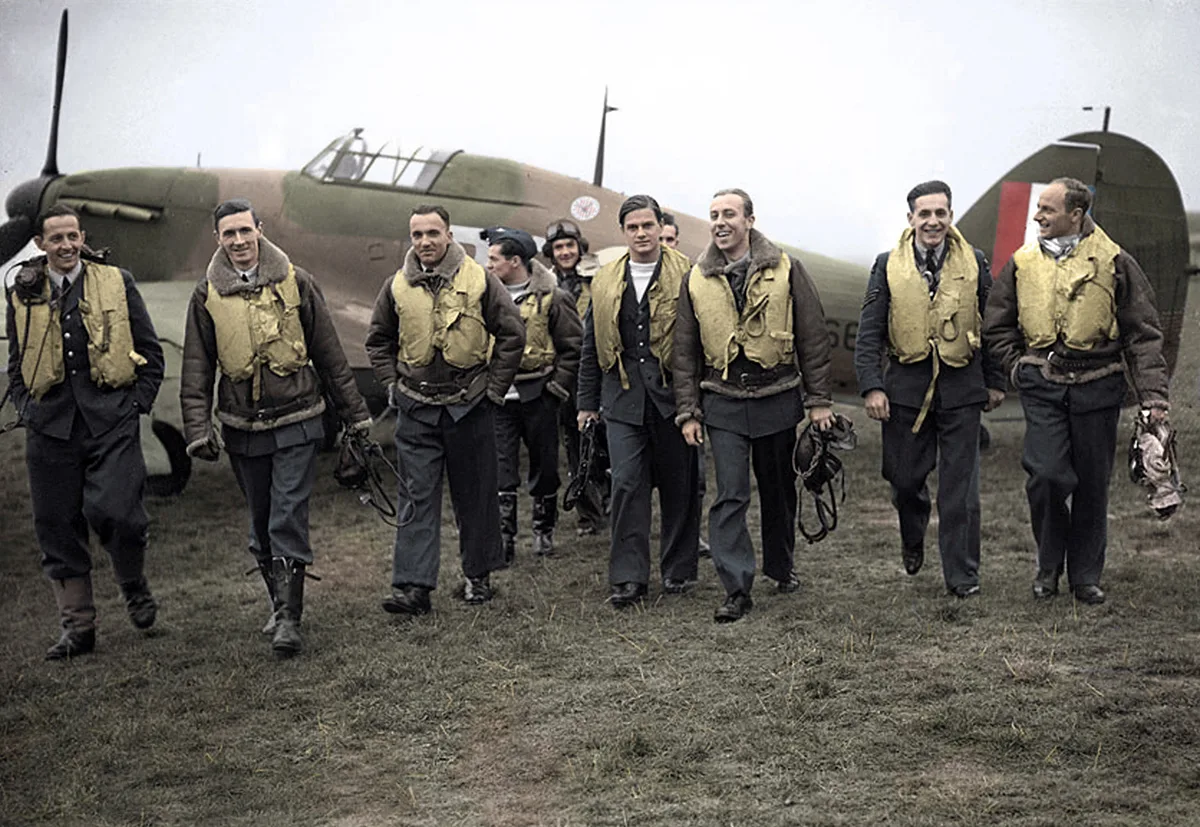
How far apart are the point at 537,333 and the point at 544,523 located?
103 cm

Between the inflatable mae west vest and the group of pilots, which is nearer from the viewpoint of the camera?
the group of pilots

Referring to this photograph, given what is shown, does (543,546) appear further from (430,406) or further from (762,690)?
(762,690)

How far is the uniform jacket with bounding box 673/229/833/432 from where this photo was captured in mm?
6043

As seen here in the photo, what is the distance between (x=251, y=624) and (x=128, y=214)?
6.11 metres

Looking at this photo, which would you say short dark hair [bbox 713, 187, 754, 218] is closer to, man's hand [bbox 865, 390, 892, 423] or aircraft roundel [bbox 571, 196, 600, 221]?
man's hand [bbox 865, 390, 892, 423]

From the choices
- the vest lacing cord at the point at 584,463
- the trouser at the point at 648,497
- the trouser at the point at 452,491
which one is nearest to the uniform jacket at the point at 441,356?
the trouser at the point at 452,491

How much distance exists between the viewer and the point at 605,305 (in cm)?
644

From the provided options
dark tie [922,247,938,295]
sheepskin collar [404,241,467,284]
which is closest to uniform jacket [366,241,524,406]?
sheepskin collar [404,241,467,284]

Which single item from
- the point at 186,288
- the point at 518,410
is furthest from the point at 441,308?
the point at 186,288

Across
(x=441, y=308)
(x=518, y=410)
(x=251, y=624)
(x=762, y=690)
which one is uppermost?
(x=441, y=308)

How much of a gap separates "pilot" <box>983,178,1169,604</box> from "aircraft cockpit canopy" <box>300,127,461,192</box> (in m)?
5.84

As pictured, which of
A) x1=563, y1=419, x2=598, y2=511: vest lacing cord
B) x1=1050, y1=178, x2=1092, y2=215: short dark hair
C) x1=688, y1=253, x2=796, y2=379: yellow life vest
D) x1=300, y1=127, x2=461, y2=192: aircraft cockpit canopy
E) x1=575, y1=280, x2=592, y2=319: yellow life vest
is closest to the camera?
x1=1050, y1=178, x2=1092, y2=215: short dark hair

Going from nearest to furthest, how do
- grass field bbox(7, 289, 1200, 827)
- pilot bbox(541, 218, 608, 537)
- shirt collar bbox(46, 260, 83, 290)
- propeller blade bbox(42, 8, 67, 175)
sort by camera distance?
grass field bbox(7, 289, 1200, 827) → shirt collar bbox(46, 260, 83, 290) → pilot bbox(541, 218, 608, 537) → propeller blade bbox(42, 8, 67, 175)

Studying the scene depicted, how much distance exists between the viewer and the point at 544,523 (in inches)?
307
